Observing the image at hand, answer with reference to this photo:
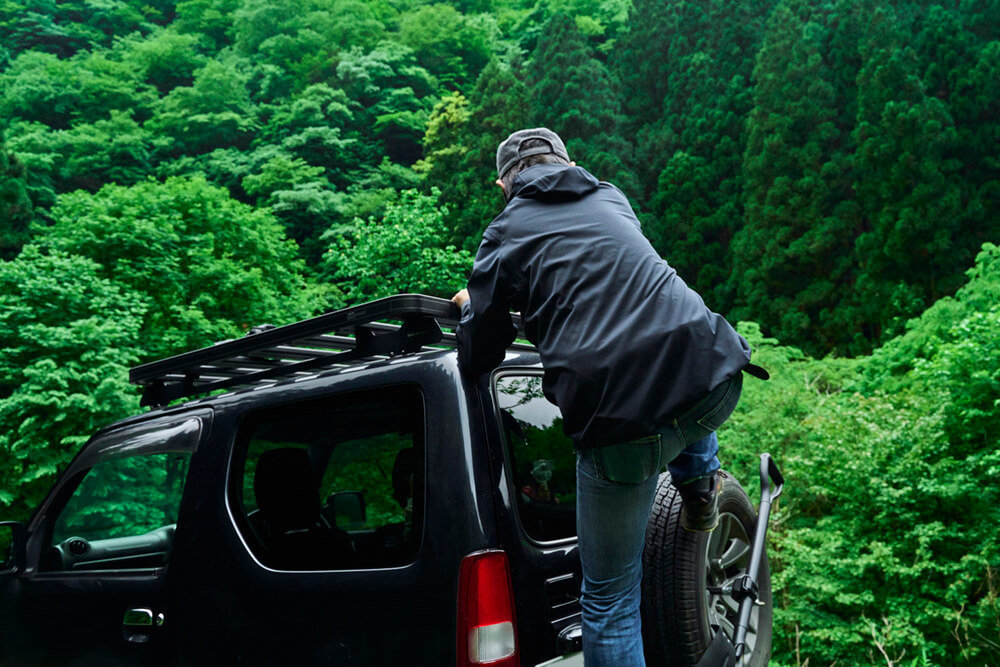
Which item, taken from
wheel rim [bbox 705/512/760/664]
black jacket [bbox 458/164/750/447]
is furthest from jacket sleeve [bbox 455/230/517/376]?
wheel rim [bbox 705/512/760/664]

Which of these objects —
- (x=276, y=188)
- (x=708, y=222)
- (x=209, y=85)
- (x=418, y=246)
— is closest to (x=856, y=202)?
(x=708, y=222)

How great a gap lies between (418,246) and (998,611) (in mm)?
Answer: 20516

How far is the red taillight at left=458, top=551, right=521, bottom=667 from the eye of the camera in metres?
1.99

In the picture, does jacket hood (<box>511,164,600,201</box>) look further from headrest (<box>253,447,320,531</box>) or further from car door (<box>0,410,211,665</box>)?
car door (<box>0,410,211,665</box>)

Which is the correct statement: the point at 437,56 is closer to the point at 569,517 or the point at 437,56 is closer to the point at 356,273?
the point at 356,273

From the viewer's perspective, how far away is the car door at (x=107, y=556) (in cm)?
275

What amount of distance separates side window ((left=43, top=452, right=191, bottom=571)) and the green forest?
3994mm

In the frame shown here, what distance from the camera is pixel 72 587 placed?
306 cm

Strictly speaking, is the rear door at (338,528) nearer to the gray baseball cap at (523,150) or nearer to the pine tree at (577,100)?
the gray baseball cap at (523,150)

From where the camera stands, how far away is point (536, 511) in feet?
7.47

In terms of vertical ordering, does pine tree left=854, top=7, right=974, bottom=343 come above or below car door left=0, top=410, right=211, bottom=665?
below

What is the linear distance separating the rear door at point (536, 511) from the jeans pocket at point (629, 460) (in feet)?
1.21

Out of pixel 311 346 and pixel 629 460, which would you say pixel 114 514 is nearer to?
pixel 311 346

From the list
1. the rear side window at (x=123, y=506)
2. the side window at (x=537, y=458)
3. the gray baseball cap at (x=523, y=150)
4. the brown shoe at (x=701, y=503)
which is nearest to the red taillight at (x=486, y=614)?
the side window at (x=537, y=458)
